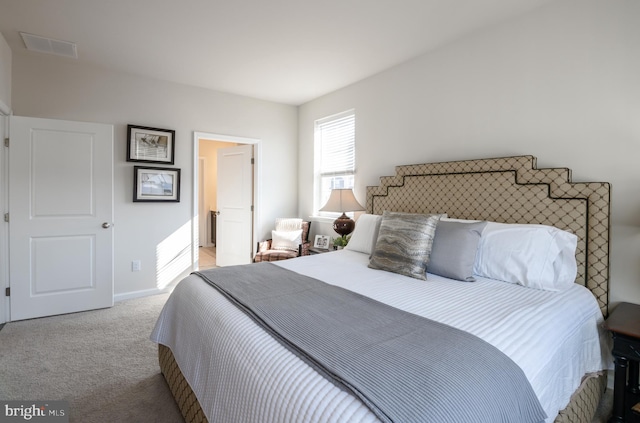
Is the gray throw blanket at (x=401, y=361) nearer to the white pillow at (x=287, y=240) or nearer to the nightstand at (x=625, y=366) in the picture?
the nightstand at (x=625, y=366)

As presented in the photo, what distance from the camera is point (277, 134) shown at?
4.88 metres

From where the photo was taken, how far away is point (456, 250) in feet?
6.88

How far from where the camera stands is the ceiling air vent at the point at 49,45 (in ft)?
9.52

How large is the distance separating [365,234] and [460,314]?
1598 mm

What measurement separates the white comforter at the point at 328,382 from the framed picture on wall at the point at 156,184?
2.17m

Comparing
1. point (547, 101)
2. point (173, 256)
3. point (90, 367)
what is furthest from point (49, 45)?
point (547, 101)

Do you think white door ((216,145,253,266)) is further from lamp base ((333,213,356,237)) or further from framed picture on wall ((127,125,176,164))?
lamp base ((333,213,356,237))

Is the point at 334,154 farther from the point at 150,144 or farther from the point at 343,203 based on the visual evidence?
the point at 150,144

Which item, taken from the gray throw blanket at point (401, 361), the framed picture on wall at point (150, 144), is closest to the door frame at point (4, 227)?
the framed picture on wall at point (150, 144)

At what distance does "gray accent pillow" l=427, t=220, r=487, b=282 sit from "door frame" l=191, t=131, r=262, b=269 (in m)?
3.08

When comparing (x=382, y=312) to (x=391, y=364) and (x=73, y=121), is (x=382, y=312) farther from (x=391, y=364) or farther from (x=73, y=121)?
(x=73, y=121)

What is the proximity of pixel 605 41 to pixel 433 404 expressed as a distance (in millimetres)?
2569

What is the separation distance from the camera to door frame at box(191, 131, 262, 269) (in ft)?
13.7

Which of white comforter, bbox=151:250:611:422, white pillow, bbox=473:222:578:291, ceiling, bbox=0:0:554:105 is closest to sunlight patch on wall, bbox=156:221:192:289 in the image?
ceiling, bbox=0:0:554:105
